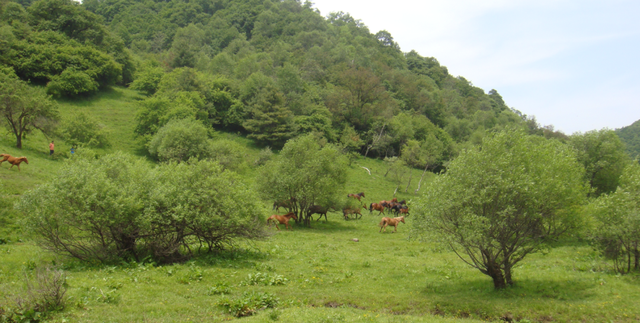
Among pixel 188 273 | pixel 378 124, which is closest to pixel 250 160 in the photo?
pixel 378 124

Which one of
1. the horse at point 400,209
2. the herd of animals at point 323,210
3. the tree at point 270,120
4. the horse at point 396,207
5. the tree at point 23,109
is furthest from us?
the tree at point 270,120

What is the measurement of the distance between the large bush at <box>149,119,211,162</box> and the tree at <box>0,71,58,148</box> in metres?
12.5

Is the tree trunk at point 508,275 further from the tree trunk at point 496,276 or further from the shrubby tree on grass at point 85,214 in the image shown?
the shrubby tree on grass at point 85,214

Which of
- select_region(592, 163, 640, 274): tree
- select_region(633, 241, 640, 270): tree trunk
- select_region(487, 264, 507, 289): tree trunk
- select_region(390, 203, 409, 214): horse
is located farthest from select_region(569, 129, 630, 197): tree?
select_region(487, 264, 507, 289): tree trunk

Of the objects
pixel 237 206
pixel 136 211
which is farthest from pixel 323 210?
pixel 136 211

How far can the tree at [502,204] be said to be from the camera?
14.4 meters

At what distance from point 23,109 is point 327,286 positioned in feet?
130

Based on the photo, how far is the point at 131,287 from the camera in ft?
43.3

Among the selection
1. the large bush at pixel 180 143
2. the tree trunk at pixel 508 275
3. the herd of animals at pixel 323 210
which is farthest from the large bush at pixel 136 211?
the large bush at pixel 180 143

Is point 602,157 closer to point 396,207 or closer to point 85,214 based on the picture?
point 396,207

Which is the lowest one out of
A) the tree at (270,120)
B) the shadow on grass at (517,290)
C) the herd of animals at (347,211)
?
the herd of animals at (347,211)

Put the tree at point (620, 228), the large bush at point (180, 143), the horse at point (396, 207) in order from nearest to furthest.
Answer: the tree at point (620, 228) < the horse at point (396, 207) < the large bush at point (180, 143)

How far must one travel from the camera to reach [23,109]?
36.6 meters

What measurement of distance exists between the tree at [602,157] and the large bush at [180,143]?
45.6 m
